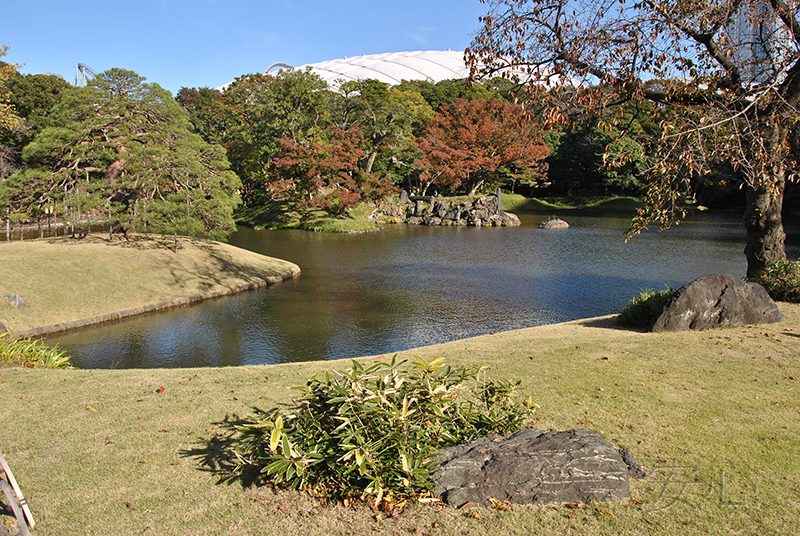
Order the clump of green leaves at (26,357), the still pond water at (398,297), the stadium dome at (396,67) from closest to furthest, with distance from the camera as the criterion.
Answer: the clump of green leaves at (26,357) < the still pond water at (398,297) < the stadium dome at (396,67)

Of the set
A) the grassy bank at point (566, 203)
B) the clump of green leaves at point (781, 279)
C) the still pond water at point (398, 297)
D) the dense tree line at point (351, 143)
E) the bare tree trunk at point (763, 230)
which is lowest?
the still pond water at point (398, 297)

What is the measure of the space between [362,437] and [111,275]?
44.0 ft

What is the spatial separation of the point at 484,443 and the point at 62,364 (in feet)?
24.6

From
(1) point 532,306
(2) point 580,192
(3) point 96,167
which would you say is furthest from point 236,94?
(1) point 532,306

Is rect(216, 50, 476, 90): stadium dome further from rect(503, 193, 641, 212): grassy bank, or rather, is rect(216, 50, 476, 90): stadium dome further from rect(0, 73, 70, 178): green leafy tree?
rect(0, 73, 70, 178): green leafy tree

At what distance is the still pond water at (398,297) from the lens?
1051cm

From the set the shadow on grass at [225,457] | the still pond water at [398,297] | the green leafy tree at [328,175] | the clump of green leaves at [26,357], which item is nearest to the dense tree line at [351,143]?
the green leafy tree at [328,175]

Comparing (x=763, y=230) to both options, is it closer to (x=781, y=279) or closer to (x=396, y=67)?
(x=781, y=279)

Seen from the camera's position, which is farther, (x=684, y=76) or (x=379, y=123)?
(x=379, y=123)

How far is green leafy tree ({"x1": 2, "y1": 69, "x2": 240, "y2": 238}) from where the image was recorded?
15.7 metres

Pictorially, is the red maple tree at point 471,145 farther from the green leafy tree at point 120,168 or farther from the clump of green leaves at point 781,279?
the clump of green leaves at point 781,279

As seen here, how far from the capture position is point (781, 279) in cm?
966

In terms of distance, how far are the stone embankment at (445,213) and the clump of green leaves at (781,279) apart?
82.1 feet

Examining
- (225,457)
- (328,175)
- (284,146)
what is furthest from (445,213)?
(225,457)
